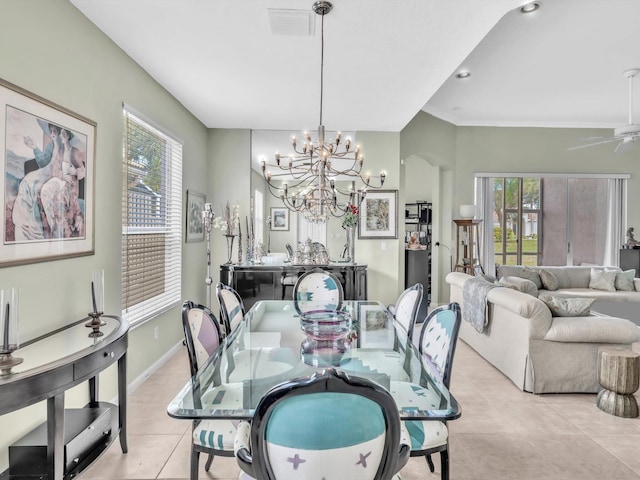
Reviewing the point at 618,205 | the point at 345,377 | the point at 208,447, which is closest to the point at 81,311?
the point at 208,447

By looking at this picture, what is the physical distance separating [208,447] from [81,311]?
1.37 metres

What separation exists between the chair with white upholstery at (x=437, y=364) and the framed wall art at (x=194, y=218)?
3050 mm

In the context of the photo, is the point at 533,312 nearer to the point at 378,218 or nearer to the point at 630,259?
the point at 378,218

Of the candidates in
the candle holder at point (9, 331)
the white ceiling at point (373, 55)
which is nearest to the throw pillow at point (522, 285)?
the white ceiling at point (373, 55)

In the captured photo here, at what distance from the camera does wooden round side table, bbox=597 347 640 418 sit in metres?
2.73

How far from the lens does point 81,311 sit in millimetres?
2473

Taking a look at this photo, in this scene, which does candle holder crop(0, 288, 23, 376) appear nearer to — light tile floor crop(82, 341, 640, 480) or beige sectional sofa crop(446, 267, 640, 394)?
light tile floor crop(82, 341, 640, 480)

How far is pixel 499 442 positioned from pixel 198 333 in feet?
6.45

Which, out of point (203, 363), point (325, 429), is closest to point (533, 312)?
point (203, 363)

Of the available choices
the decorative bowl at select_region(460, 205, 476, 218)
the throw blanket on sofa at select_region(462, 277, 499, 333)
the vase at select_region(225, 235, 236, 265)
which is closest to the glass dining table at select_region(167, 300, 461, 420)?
the throw blanket on sofa at select_region(462, 277, 499, 333)

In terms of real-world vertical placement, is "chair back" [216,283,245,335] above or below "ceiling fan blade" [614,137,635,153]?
below

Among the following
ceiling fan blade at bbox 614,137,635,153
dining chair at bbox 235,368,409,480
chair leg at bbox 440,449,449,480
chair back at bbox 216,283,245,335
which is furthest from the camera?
ceiling fan blade at bbox 614,137,635,153

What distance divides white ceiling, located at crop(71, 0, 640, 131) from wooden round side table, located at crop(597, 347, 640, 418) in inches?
97.4

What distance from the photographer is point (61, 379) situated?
1.63 meters
